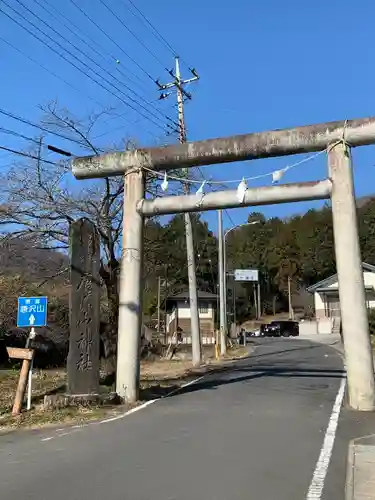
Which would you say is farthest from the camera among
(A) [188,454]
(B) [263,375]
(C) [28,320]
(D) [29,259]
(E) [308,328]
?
(E) [308,328]

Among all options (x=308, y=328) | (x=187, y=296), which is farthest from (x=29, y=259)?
(x=308, y=328)

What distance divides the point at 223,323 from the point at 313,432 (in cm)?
2409

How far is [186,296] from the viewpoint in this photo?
62.6m

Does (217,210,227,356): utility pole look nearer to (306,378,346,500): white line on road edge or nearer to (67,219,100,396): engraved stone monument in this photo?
(67,219,100,396): engraved stone monument

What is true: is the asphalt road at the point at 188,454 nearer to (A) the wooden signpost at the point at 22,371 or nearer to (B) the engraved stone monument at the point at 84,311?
(B) the engraved stone monument at the point at 84,311

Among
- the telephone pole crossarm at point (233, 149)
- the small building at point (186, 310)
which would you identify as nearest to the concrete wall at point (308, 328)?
the small building at point (186, 310)

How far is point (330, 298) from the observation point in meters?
63.0

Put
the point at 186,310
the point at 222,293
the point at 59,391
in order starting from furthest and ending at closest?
the point at 186,310
the point at 222,293
the point at 59,391

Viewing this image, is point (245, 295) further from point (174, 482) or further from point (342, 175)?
point (174, 482)

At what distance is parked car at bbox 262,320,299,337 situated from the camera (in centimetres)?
6188

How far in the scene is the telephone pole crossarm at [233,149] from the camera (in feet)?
39.1

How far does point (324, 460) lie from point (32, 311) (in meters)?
7.14

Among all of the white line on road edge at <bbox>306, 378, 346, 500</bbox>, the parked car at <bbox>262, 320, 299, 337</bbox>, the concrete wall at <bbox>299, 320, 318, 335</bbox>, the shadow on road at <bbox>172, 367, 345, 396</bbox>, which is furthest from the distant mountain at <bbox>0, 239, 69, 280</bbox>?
the parked car at <bbox>262, 320, 299, 337</bbox>

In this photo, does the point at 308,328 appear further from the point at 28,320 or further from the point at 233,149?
the point at 28,320
